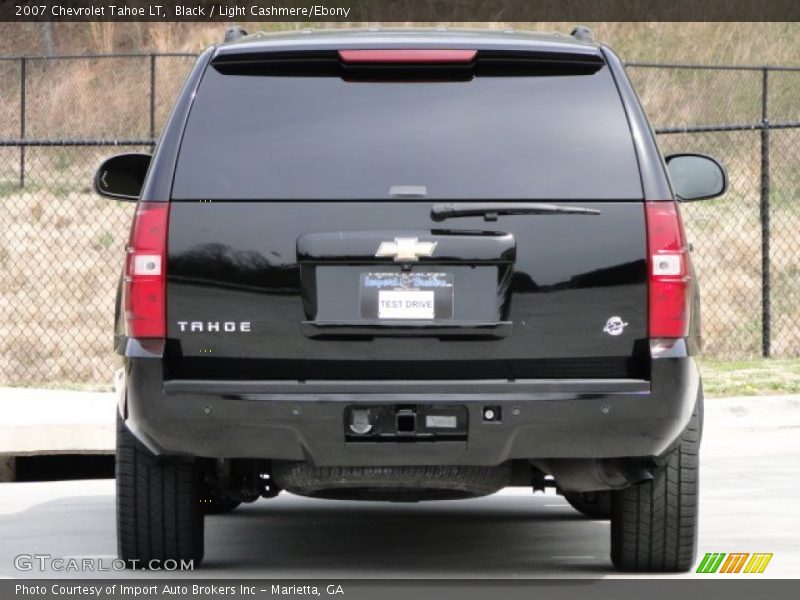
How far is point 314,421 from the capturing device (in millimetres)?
6262

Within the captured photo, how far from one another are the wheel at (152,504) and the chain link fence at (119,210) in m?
9.00

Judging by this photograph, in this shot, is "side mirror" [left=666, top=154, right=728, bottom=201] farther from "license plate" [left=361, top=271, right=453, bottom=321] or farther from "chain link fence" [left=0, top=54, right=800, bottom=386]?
"chain link fence" [left=0, top=54, right=800, bottom=386]

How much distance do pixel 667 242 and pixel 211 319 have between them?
156 centimetres

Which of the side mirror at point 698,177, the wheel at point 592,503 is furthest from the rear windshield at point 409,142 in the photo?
the wheel at point 592,503

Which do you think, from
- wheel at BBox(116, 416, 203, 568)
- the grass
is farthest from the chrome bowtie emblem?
the grass

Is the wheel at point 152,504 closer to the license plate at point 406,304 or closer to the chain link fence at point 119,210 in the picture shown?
the license plate at point 406,304

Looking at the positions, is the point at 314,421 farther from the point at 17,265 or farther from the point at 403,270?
the point at 17,265

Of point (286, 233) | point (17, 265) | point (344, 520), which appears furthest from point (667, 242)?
point (17, 265)

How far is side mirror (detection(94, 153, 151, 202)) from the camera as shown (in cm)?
756

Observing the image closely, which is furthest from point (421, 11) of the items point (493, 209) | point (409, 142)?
point (493, 209)

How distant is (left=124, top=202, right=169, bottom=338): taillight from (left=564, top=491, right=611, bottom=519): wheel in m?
2.12

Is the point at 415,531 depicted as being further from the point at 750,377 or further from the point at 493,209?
the point at 750,377

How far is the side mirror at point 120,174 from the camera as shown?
7.56 meters

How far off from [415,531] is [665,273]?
2775 mm
